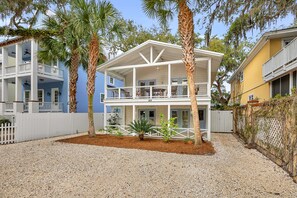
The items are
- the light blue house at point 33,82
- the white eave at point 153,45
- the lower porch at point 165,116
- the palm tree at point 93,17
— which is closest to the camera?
the palm tree at point 93,17

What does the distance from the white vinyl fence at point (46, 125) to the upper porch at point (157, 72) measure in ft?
11.3

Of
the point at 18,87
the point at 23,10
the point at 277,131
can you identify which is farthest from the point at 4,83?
the point at 277,131

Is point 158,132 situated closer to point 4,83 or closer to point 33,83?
point 33,83

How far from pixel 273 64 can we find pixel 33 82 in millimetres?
19284

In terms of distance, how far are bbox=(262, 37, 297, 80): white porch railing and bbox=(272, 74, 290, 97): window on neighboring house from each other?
707 millimetres

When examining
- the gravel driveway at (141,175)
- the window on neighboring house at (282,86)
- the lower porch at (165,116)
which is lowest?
the gravel driveway at (141,175)

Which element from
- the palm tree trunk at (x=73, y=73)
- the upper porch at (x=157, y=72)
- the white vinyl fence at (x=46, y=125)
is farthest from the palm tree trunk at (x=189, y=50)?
the white vinyl fence at (x=46, y=125)

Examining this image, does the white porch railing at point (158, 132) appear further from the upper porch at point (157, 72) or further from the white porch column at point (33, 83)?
→ the white porch column at point (33, 83)

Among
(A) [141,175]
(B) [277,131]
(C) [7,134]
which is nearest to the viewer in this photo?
(A) [141,175]

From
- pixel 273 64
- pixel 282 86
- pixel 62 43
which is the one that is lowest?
pixel 282 86

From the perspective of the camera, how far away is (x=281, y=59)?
11.1 m

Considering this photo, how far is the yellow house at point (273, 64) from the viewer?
1051cm

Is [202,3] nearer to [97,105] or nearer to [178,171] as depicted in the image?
[178,171]

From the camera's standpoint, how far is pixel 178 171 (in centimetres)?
547
